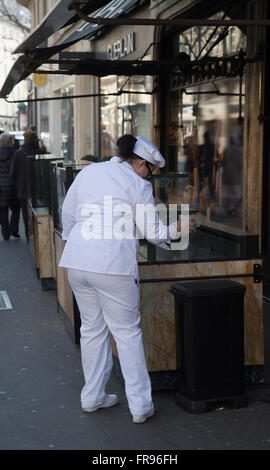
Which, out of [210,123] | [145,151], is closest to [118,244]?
[145,151]

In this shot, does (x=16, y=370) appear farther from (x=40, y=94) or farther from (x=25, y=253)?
(x=40, y=94)

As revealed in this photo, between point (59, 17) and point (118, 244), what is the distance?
247 centimetres

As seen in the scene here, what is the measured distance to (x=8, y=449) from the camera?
427 centimetres

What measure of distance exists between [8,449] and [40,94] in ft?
97.2

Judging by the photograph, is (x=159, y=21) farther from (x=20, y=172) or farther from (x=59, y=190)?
(x=20, y=172)

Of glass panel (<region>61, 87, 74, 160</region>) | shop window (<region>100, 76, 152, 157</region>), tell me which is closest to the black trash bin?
shop window (<region>100, 76, 152, 157</region>)

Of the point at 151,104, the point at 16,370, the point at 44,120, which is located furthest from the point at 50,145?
the point at 16,370

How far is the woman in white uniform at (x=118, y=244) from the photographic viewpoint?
4.52 m

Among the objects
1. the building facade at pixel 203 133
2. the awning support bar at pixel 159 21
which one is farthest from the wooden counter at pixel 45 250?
the awning support bar at pixel 159 21

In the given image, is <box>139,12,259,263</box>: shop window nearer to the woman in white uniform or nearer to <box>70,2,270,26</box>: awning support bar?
<box>70,2,270,26</box>: awning support bar

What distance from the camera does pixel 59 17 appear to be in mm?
6047

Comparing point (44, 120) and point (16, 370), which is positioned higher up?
point (44, 120)
